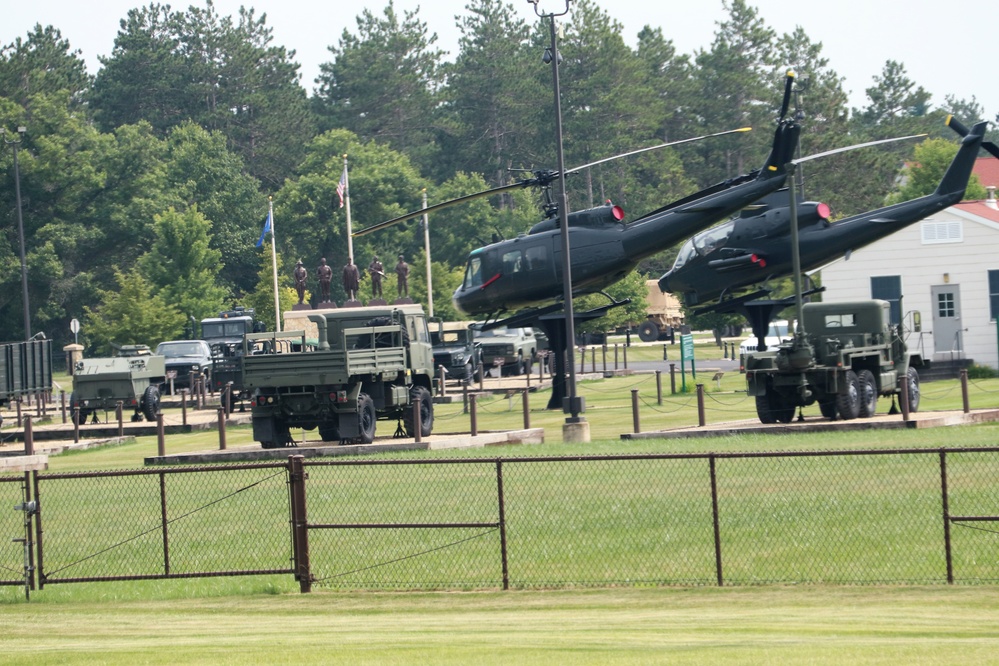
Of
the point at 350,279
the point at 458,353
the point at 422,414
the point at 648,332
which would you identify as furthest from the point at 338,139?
the point at 422,414

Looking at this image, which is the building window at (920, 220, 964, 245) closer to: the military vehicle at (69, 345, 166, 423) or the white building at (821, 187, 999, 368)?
the white building at (821, 187, 999, 368)

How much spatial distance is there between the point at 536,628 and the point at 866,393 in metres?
17.3

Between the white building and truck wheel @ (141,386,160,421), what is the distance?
20.1 metres

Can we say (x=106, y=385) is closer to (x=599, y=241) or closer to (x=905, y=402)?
(x=599, y=241)

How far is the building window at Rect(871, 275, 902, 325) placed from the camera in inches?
1681

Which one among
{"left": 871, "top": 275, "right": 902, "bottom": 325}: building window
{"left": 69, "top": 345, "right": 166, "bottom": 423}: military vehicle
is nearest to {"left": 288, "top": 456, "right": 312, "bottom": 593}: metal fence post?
{"left": 69, "top": 345, "right": 166, "bottom": 423}: military vehicle

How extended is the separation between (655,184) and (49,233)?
45.9 m

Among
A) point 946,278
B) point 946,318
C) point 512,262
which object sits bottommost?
point 946,318

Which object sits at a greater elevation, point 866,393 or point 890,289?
point 890,289

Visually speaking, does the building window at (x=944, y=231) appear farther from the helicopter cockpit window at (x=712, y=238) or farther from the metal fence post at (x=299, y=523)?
the metal fence post at (x=299, y=523)

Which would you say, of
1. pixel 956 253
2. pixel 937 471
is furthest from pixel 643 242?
pixel 937 471

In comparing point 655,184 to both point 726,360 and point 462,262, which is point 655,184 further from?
point 726,360

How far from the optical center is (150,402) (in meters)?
38.4

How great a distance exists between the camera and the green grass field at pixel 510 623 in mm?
10047
